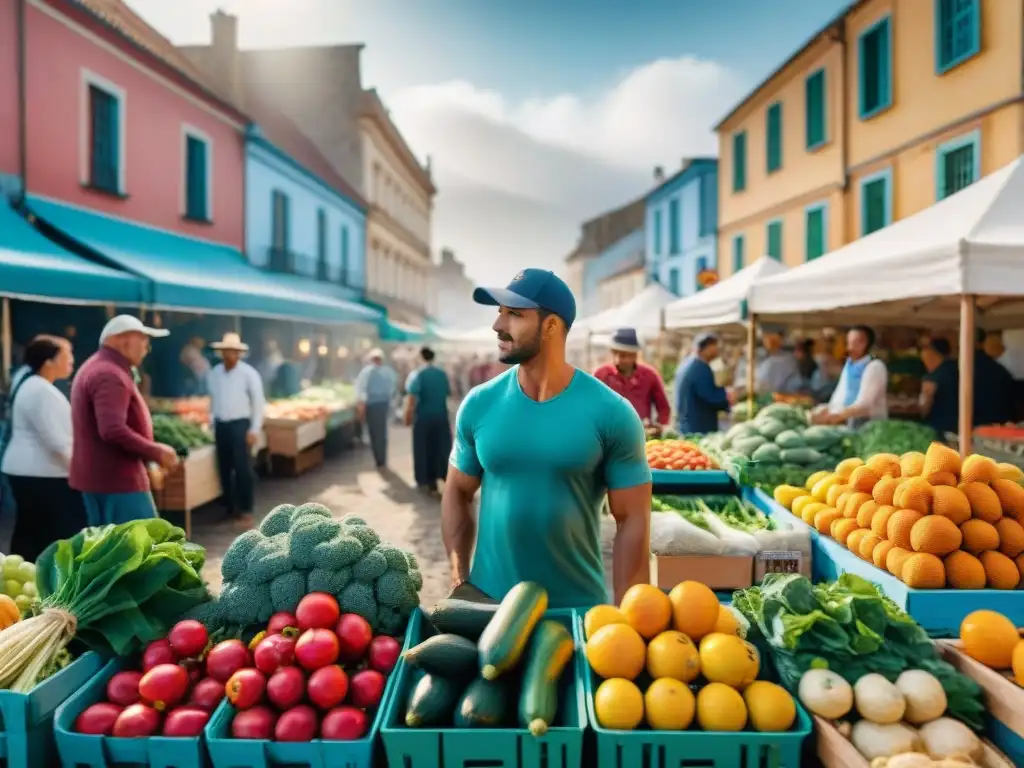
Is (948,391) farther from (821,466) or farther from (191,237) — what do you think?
(191,237)

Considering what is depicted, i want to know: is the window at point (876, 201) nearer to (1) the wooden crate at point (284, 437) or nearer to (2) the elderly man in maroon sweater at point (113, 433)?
(1) the wooden crate at point (284, 437)

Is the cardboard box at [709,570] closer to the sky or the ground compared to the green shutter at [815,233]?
closer to the ground

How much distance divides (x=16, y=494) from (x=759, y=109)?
19794mm

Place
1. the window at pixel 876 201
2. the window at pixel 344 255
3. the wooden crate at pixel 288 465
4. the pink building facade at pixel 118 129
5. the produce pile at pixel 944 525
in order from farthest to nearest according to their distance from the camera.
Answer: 1. the window at pixel 344 255
2. the window at pixel 876 201
3. the wooden crate at pixel 288 465
4. the pink building facade at pixel 118 129
5. the produce pile at pixel 944 525

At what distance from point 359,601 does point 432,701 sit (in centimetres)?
48

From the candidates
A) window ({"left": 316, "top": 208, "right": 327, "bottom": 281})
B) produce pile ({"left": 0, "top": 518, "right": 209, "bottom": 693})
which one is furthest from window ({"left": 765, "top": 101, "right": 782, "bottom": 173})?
produce pile ({"left": 0, "top": 518, "right": 209, "bottom": 693})

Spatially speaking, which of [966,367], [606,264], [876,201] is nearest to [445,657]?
[966,367]

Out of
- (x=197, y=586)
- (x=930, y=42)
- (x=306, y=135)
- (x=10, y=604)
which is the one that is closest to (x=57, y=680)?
(x=197, y=586)

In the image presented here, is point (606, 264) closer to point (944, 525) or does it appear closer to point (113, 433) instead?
point (113, 433)

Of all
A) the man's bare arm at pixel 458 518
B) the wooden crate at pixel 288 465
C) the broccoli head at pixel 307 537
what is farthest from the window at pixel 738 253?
the broccoli head at pixel 307 537

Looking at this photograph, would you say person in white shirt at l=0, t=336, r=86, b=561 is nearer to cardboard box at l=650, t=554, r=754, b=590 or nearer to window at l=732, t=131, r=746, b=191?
cardboard box at l=650, t=554, r=754, b=590

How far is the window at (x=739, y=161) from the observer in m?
21.6

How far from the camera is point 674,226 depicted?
30406mm

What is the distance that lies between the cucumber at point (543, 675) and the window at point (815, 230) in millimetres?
16929
